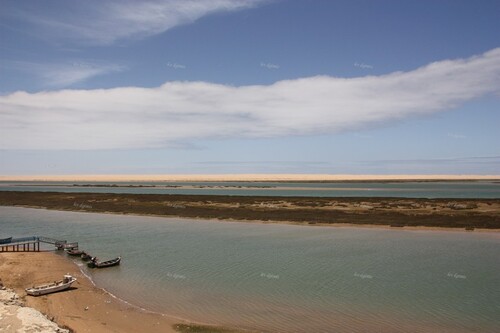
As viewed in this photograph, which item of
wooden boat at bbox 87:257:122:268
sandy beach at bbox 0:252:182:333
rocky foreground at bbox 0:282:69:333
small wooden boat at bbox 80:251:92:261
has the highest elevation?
rocky foreground at bbox 0:282:69:333

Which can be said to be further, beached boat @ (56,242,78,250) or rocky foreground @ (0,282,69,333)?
beached boat @ (56,242,78,250)

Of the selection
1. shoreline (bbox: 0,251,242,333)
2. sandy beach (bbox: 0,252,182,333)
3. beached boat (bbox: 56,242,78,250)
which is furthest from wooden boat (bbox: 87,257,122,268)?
beached boat (bbox: 56,242,78,250)

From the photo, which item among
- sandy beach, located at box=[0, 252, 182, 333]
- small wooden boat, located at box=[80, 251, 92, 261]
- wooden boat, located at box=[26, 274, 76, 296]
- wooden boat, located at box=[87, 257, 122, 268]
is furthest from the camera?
small wooden boat, located at box=[80, 251, 92, 261]

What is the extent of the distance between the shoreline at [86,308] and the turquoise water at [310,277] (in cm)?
79

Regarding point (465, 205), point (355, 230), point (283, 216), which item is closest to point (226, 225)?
point (283, 216)

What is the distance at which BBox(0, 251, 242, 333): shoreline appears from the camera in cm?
1650

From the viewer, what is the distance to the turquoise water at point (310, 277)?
17.7m

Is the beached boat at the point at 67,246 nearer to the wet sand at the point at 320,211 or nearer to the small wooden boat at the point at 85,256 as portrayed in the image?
the small wooden boat at the point at 85,256

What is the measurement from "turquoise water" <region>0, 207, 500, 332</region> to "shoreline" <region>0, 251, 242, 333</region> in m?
0.79

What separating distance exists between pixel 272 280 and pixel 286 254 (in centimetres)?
790

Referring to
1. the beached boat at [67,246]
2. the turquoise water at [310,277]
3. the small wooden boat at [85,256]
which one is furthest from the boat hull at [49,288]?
the beached boat at [67,246]

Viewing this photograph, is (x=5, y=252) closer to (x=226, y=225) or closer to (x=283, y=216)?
(x=226, y=225)

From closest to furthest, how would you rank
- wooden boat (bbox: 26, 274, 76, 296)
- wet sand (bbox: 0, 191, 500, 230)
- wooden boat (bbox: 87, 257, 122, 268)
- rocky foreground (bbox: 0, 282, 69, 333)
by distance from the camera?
rocky foreground (bbox: 0, 282, 69, 333), wooden boat (bbox: 26, 274, 76, 296), wooden boat (bbox: 87, 257, 122, 268), wet sand (bbox: 0, 191, 500, 230)

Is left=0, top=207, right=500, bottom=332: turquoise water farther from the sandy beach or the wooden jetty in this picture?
the wooden jetty
